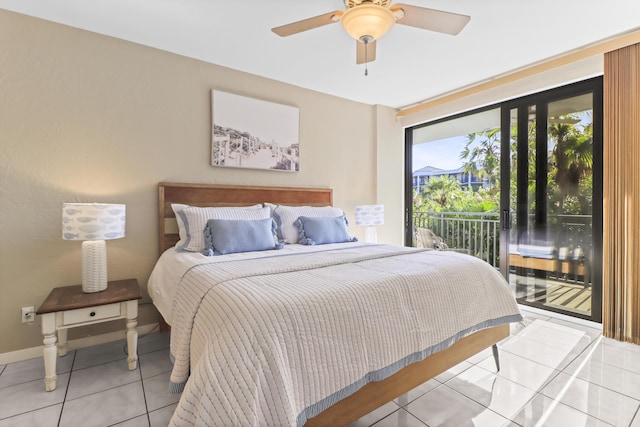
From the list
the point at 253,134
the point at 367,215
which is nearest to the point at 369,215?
the point at 367,215

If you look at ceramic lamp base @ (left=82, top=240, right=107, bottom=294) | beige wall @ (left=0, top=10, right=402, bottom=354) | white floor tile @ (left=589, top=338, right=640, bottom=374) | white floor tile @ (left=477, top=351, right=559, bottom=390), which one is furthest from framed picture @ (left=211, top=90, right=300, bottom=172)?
white floor tile @ (left=589, top=338, right=640, bottom=374)

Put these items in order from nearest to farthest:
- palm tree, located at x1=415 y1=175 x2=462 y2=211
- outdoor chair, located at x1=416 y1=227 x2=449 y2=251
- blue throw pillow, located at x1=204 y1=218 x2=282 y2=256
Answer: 1. blue throw pillow, located at x1=204 y1=218 x2=282 y2=256
2. palm tree, located at x1=415 y1=175 x2=462 y2=211
3. outdoor chair, located at x1=416 y1=227 x2=449 y2=251

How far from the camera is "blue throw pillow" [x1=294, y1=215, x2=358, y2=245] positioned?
2.90 metres

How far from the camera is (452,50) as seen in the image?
8.88 ft

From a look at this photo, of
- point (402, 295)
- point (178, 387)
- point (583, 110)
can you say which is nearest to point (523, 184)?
point (583, 110)

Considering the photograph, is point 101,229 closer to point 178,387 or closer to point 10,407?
point 10,407

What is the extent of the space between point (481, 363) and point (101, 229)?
2.80m

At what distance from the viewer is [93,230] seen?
2047 mm

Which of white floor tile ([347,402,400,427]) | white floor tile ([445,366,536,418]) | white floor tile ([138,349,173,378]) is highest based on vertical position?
white floor tile ([138,349,173,378])

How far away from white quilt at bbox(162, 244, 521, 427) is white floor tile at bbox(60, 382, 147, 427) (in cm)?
49

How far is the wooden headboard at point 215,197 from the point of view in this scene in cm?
271

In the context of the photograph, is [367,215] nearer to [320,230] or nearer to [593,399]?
[320,230]

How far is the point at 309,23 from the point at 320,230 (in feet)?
5.61

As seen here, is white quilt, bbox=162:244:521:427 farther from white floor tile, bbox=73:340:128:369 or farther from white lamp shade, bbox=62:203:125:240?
white floor tile, bbox=73:340:128:369
